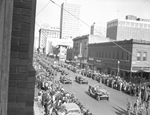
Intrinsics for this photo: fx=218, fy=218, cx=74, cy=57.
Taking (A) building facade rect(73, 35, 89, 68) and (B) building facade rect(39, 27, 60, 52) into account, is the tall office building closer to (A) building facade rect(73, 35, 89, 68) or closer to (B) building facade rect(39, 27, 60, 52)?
(B) building facade rect(39, 27, 60, 52)

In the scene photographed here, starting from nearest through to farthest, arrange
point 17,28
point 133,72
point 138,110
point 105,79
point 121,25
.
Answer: point 17,28 < point 138,110 < point 105,79 < point 133,72 < point 121,25

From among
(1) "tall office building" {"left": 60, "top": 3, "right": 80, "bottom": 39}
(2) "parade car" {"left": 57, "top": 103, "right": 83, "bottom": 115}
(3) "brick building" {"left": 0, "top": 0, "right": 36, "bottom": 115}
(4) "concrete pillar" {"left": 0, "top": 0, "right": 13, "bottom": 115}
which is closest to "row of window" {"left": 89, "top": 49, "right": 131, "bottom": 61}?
(1) "tall office building" {"left": 60, "top": 3, "right": 80, "bottom": 39}

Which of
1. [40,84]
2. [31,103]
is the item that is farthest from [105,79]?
[31,103]

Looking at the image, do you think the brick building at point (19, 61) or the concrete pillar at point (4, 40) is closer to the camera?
the concrete pillar at point (4, 40)

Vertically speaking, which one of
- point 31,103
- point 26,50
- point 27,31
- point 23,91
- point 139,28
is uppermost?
point 139,28

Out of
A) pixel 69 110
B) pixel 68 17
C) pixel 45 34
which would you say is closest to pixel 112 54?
pixel 45 34

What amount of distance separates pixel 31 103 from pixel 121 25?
447ft

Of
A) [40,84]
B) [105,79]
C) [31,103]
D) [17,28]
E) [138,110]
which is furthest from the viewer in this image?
[105,79]

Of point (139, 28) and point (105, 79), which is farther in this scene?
point (139, 28)

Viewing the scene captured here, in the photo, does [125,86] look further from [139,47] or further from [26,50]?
[26,50]

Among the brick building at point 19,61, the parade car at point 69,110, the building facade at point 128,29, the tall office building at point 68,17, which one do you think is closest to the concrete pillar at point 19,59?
the brick building at point 19,61

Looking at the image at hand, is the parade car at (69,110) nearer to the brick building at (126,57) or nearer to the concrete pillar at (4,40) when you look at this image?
the concrete pillar at (4,40)

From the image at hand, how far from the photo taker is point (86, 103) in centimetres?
1805

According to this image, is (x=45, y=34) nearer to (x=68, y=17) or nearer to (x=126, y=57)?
(x=126, y=57)
